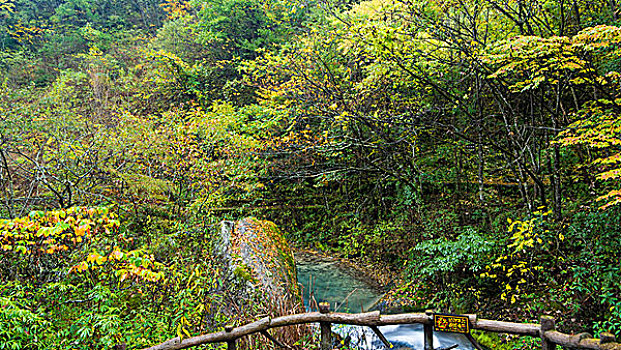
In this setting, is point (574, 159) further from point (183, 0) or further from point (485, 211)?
point (183, 0)

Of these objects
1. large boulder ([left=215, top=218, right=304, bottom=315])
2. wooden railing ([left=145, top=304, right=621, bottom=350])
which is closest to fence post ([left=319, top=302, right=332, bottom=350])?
wooden railing ([left=145, top=304, right=621, bottom=350])

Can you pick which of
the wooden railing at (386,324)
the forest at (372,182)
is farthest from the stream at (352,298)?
the wooden railing at (386,324)

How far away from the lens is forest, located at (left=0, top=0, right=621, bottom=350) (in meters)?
4.11

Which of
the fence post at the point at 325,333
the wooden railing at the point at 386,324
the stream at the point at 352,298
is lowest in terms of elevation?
the stream at the point at 352,298

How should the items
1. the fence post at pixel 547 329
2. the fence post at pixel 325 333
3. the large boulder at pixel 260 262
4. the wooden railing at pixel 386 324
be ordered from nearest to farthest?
the wooden railing at pixel 386 324 < the fence post at pixel 547 329 < the fence post at pixel 325 333 < the large boulder at pixel 260 262

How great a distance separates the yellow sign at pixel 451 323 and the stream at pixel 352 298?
0.73 m

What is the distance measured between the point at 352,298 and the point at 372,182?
346cm

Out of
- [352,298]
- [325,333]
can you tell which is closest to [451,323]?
[325,333]

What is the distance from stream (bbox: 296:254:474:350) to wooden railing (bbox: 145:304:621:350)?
27.2 inches

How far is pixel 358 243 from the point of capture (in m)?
8.79

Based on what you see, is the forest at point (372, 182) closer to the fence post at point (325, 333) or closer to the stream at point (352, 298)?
the stream at point (352, 298)

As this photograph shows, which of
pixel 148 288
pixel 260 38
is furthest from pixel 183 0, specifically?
pixel 148 288

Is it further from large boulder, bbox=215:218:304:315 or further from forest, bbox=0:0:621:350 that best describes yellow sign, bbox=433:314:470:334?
forest, bbox=0:0:621:350

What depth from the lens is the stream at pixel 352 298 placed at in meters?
5.06
